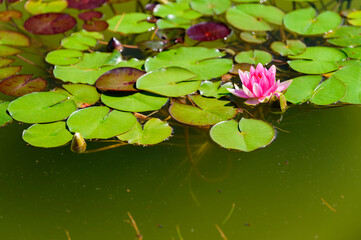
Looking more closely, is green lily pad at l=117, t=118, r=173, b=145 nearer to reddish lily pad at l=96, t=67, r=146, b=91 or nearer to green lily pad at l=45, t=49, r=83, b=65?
reddish lily pad at l=96, t=67, r=146, b=91

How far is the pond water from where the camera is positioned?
6.13 feet

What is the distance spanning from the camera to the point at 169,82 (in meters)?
2.57

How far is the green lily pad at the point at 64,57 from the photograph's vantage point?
291 centimetres

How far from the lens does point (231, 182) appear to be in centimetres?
206

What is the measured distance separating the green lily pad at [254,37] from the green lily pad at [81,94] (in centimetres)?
123

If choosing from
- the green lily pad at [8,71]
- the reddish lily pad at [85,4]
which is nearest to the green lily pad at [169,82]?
the green lily pad at [8,71]

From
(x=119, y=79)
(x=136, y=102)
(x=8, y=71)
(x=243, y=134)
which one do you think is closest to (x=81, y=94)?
(x=119, y=79)

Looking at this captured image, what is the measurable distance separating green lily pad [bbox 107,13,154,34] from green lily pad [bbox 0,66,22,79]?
84 cm

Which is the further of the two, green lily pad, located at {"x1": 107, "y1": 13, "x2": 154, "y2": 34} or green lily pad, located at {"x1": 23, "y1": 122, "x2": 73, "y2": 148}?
green lily pad, located at {"x1": 107, "y1": 13, "x2": 154, "y2": 34}

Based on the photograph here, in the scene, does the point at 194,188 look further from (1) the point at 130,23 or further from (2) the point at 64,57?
(1) the point at 130,23

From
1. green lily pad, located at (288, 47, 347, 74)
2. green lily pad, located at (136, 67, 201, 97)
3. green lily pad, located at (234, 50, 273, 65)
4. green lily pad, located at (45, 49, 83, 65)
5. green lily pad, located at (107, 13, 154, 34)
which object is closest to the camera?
green lily pad, located at (136, 67, 201, 97)

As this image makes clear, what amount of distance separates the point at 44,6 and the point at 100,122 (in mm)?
1940

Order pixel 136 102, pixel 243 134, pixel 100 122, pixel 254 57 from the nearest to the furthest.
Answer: pixel 243 134, pixel 100 122, pixel 136 102, pixel 254 57

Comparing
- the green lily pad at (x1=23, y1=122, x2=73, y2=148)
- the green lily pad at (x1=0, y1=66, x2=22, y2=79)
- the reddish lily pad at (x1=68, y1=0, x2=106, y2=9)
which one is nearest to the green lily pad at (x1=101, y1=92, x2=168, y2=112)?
the green lily pad at (x1=23, y1=122, x2=73, y2=148)
